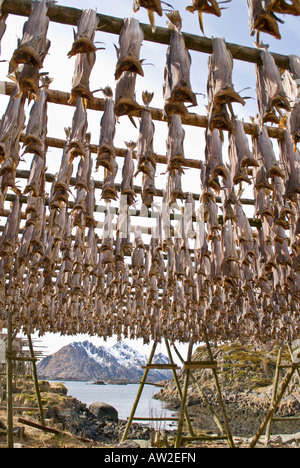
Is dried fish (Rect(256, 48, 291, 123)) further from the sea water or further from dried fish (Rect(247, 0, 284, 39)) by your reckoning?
the sea water

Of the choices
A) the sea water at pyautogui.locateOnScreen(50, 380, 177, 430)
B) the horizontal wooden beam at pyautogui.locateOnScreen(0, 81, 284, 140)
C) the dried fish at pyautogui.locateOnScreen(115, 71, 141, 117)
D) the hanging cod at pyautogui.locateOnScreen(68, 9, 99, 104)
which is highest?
the horizontal wooden beam at pyautogui.locateOnScreen(0, 81, 284, 140)

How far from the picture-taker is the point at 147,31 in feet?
11.7

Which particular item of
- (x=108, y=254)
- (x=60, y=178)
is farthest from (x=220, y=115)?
(x=108, y=254)

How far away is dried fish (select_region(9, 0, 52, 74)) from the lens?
2801 mm

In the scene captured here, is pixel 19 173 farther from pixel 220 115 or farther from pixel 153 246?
pixel 220 115

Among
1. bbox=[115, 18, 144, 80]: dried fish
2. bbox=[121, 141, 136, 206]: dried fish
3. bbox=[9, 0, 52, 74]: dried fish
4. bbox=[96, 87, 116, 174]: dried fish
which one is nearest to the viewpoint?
bbox=[9, 0, 52, 74]: dried fish

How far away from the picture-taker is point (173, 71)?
10.6 feet

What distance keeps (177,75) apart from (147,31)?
0.75 meters

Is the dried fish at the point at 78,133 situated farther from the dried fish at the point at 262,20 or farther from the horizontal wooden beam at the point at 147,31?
the dried fish at the point at 262,20

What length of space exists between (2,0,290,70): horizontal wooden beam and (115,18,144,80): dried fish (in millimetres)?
196

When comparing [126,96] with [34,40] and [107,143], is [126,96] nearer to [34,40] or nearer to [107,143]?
[107,143]

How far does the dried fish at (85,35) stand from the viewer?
9.97ft

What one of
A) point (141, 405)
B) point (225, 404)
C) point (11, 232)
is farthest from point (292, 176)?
point (141, 405)

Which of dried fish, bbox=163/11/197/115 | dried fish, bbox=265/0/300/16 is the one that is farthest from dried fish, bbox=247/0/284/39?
dried fish, bbox=163/11/197/115
